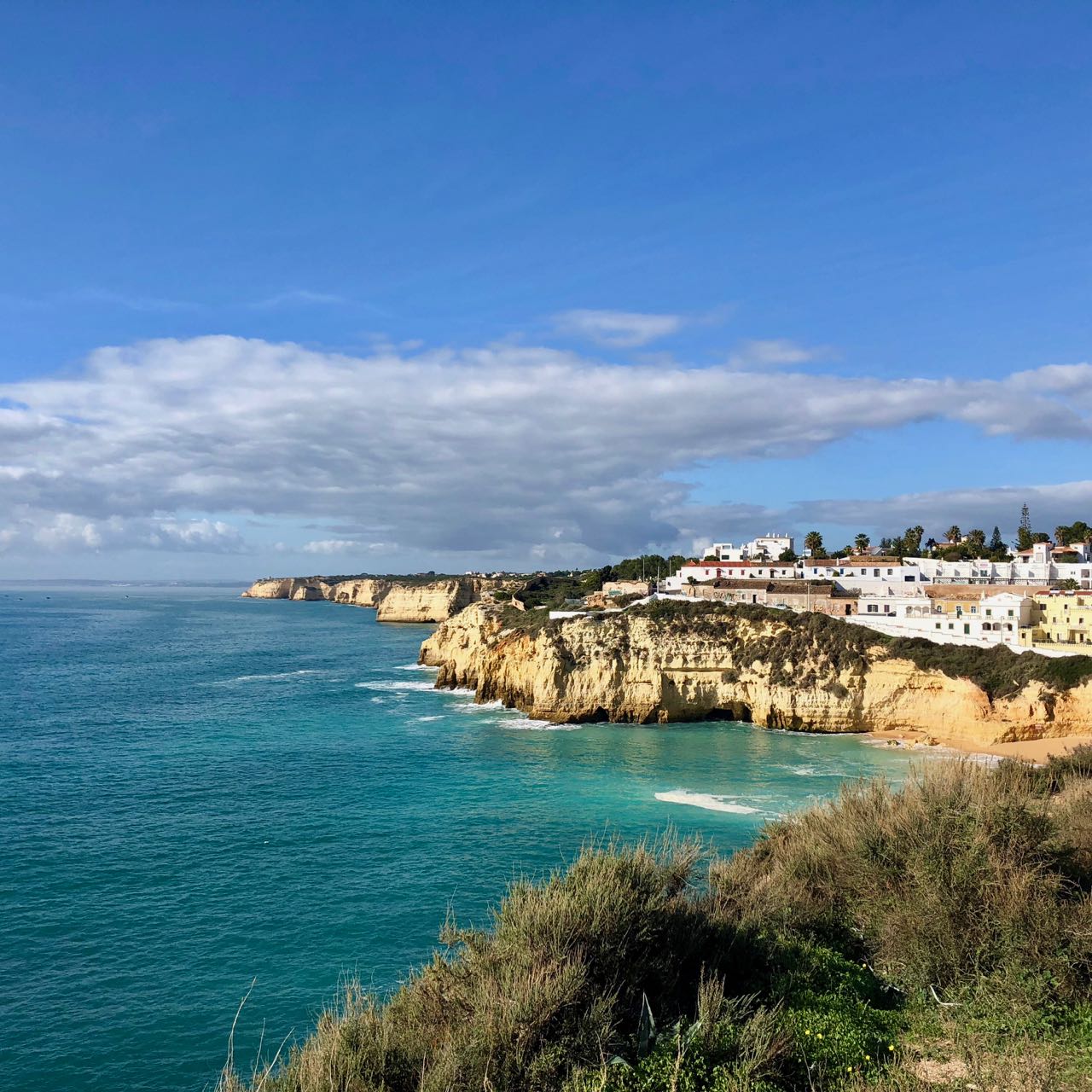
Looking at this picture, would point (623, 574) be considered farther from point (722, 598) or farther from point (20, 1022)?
point (20, 1022)

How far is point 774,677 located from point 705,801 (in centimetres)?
1780

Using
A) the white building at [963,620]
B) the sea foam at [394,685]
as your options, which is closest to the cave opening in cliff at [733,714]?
the white building at [963,620]

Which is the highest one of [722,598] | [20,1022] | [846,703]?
[722,598]

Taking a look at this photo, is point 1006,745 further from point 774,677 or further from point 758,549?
point 758,549

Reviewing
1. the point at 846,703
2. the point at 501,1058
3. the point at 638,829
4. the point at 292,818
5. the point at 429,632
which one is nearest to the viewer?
the point at 501,1058

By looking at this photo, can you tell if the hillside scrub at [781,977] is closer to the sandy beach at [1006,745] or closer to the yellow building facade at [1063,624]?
the sandy beach at [1006,745]

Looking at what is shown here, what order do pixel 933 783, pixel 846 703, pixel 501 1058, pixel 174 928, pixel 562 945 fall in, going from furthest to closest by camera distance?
pixel 846 703 → pixel 174 928 → pixel 933 783 → pixel 562 945 → pixel 501 1058

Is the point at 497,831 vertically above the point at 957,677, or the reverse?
the point at 957,677

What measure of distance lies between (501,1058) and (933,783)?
10427 millimetres

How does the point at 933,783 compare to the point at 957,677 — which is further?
the point at 957,677

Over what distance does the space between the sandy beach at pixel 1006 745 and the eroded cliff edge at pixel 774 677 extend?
510mm

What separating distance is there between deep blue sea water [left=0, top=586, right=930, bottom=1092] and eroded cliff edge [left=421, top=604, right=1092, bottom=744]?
213 cm

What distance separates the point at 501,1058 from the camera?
8.05m

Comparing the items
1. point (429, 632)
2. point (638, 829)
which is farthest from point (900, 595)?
point (429, 632)
